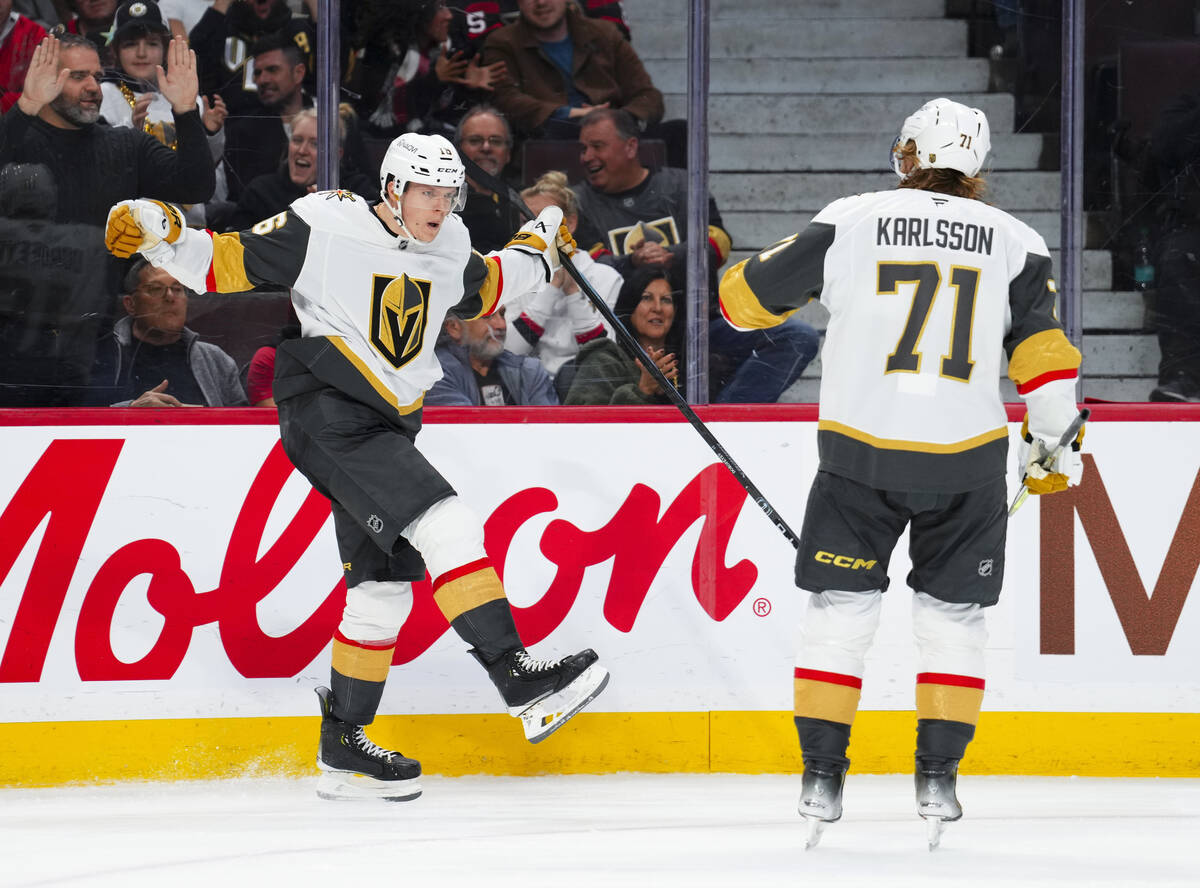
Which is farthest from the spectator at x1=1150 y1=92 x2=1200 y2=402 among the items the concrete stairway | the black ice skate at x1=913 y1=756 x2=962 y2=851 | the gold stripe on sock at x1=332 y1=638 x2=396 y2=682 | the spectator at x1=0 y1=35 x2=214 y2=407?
the spectator at x1=0 y1=35 x2=214 y2=407

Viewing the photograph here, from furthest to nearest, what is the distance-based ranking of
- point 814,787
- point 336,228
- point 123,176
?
point 123,176
point 336,228
point 814,787

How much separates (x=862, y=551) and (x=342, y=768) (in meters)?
1.25

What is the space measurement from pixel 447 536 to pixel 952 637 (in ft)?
3.34

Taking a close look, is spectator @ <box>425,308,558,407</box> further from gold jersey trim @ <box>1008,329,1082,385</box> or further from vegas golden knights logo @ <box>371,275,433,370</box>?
gold jersey trim @ <box>1008,329,1082,385</box>

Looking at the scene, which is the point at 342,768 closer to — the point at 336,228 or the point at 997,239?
the point at 336,228

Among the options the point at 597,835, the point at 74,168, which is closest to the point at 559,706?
the point at 597,835

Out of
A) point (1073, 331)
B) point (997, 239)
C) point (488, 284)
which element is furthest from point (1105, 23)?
point (488, 284)

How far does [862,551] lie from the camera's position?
7.98ft

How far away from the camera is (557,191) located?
3.45 m

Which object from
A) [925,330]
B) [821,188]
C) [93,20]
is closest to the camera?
[925,330]

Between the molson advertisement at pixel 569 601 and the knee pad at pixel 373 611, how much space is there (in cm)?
26

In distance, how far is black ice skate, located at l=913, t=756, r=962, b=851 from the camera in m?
2.41

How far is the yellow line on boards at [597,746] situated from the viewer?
3125mm

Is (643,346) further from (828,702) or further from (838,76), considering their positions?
(828,702)
